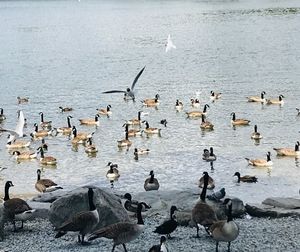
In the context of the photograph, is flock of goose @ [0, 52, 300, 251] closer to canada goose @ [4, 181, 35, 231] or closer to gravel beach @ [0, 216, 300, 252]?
canada goose @ [4, 181, 35, 231]

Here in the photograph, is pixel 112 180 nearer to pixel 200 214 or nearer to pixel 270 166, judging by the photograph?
pixel 270 166

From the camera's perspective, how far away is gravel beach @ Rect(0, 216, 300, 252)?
12.1 m

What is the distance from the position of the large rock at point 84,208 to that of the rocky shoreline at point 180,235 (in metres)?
0.41

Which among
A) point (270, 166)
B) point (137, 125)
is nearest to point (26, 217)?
point (270, 166)

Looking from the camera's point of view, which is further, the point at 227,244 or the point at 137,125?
the point at 137,125

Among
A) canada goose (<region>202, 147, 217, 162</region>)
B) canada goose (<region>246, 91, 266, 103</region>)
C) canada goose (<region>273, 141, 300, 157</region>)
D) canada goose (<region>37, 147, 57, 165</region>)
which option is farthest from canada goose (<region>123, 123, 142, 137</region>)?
canada goose (<region>246, 91, 266, 103</region>)

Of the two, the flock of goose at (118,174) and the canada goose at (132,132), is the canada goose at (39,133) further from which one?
the canada goose at (132,132)

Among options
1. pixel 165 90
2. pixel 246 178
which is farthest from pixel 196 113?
pixel 246 178

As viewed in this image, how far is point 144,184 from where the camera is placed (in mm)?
20219

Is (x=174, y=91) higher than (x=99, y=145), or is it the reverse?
(x=174, y=91)

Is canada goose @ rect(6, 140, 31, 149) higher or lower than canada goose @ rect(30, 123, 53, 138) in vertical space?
lower

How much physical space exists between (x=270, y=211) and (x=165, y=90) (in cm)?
2586

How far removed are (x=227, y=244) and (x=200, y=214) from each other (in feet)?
2.66

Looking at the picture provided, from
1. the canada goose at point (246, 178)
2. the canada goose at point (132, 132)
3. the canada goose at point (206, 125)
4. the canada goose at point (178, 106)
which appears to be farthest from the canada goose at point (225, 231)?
the canada goose at point (178, 106)
